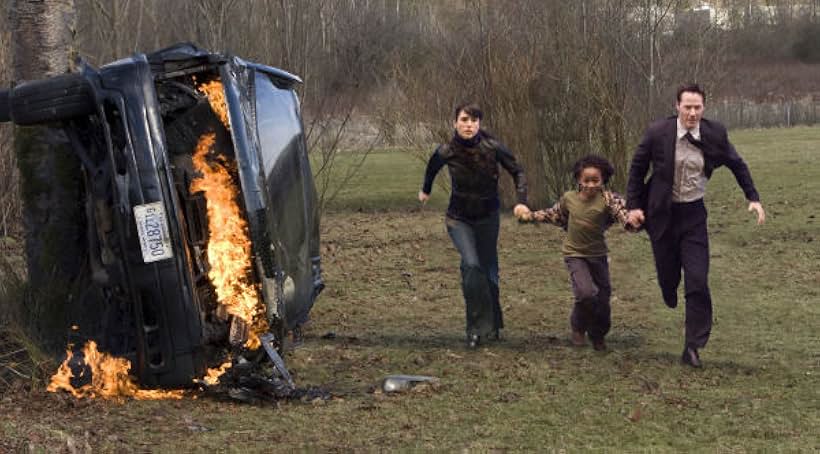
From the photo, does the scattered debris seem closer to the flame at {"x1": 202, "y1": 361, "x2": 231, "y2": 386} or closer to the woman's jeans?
the flame at {"x1": 202, "y1": 361, "x2": 231, "y2": 386}

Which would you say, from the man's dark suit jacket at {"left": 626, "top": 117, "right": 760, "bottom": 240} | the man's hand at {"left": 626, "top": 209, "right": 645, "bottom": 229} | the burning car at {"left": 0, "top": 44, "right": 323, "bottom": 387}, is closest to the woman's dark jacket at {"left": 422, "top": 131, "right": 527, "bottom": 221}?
the man's hand at {"left": 626, "top": 209, "right": 645, "bottom": 229}

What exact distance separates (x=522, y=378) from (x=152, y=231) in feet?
8.50

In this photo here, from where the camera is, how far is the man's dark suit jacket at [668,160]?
8641 mm

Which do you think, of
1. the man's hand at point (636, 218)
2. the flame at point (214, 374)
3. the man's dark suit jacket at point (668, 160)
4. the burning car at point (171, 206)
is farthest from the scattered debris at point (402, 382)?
the man's dark suit jacket at point (668, 160)

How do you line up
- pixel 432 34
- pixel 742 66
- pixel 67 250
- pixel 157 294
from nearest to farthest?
pixel 157 294
pixel 67 250
pixel 432 34
pixel 742 66

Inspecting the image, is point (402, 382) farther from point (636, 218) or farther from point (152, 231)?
point (636, 218)

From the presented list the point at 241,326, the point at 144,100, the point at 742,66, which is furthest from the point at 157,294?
the point at 742,66

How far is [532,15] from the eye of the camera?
62.4ft

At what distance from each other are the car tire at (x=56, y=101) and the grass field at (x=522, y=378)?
157 centimetres

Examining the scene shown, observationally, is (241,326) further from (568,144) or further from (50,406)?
(568,144)

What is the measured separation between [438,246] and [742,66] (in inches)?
2443

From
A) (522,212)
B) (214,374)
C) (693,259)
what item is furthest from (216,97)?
(693,259)

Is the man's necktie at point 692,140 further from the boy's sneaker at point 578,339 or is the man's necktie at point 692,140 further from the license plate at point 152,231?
the license plate at point 152,231

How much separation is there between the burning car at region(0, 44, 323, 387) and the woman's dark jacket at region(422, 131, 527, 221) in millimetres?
2173
